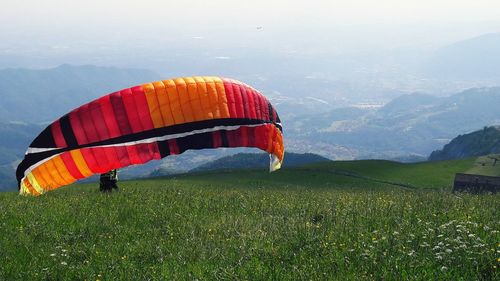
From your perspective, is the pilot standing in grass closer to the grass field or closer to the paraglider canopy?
the paraglider canopy

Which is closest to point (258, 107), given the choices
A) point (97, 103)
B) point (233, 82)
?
point (233, 82)

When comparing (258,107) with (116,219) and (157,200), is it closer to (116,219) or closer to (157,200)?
(157,200)

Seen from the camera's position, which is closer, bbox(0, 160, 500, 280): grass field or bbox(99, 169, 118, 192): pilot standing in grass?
bbox(0, 160, 500, 280): grass field

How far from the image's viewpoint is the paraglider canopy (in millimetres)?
20047

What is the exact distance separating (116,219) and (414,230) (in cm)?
773

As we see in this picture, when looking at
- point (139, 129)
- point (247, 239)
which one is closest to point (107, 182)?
point (139, 129)

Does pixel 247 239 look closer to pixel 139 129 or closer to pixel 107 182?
pixel 139 129

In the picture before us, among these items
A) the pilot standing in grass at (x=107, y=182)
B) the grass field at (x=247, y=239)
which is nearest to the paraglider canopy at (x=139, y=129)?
the grass field at (x=247, y=239)

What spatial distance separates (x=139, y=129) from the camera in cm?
2080

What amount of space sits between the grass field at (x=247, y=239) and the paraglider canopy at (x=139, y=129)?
3.13 meters

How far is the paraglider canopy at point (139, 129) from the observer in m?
20.0

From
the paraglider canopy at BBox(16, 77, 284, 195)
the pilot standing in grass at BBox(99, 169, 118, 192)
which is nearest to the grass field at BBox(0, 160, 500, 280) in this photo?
the paraglider canopy at BBox(16, 77, 284, 195)

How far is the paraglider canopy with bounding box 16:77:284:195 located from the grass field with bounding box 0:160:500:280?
10.3ft

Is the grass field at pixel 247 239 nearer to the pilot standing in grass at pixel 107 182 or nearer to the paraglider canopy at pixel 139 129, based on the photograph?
the paraglider canopy at pixel 139 129
